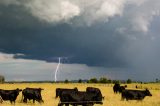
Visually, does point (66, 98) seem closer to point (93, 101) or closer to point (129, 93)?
point (93, 101)

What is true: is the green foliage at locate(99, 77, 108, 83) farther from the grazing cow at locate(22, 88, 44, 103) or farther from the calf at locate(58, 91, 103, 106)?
the calf at locate(58, 91, 103, 106)

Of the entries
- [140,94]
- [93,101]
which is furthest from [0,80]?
[93,101]

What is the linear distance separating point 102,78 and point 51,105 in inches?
4849

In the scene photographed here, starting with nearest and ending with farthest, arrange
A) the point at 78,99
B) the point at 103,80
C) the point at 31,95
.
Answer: the point at 78,99 < the point at 31,95 < the point at 103,80

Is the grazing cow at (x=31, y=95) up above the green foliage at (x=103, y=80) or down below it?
below

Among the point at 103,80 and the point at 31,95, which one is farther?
the point at 103,80

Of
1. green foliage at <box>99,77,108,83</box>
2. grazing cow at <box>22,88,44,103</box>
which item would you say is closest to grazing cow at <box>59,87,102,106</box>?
grazing cow at <box>22,88,44,103</box>

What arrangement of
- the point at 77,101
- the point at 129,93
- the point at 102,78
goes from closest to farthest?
the point at 77,101 → the point at 129,93 → the point at 102,78

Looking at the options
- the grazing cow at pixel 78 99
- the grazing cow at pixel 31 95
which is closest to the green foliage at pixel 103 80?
the grazing cow at pixel 31 95

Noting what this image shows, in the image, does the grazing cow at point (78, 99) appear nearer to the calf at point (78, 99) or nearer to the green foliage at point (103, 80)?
the calf at point (78, 99)

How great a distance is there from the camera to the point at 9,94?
33.9 meters

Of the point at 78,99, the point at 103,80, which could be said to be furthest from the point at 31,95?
the point at 103,80

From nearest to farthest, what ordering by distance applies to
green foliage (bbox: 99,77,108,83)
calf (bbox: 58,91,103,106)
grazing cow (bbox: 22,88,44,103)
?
calf (bbox: 58,91,103,106)
grazing cow (bbox: 22,88,44,103)
green foliage (bbox: 99,77,108,83)

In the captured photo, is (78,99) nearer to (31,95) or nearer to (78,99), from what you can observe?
(78,99)
